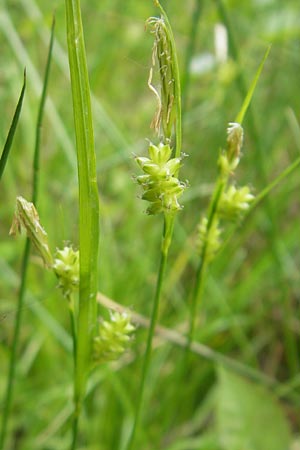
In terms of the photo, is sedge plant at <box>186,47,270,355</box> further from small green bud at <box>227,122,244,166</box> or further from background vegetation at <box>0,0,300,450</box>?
background vegetation at <box>0,0,300,450</box>

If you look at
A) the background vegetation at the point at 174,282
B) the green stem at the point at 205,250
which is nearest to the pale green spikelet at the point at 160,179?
the green stem at the point at 205,250

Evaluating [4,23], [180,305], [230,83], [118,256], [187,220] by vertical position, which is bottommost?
[180,305]

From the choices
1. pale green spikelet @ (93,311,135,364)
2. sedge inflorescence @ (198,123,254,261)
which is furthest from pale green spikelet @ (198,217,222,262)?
pale green spikelet @ (93,311,135,364)

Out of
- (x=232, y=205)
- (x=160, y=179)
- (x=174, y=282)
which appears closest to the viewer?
(x=160, y=179)

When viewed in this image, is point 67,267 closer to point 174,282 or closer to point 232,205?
point 232,205

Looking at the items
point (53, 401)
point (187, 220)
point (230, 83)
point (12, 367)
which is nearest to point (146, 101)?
point (230, 83)

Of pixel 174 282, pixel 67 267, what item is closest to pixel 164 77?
pixel 67 267

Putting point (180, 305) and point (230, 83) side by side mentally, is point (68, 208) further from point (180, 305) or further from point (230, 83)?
point (230, 83)
